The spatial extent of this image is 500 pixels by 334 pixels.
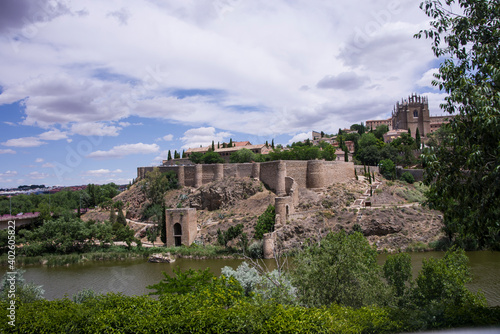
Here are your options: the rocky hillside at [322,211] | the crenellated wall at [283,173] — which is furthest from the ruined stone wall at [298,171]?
the rocky hillside at [322,211]

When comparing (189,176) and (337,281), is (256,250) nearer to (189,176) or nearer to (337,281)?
(337,281)

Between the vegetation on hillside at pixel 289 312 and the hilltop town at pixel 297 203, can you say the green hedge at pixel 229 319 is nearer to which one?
the vegetation on hillside at pixel 289 312

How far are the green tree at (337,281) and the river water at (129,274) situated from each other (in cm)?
822

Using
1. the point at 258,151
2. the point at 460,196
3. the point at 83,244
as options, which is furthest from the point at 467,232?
the point at 258,151

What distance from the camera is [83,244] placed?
30750 mm

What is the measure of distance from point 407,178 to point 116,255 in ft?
120

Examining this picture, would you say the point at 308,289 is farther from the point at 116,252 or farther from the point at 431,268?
the point at 116,252

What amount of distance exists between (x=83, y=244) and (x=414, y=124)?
75254 mm

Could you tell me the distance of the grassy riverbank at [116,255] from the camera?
90.7ft

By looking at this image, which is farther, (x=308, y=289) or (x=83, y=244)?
(x=83, y=244)

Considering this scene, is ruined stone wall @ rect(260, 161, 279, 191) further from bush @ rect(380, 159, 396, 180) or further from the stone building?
the stone building

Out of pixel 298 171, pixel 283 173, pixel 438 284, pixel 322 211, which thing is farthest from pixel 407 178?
pixel 438 284

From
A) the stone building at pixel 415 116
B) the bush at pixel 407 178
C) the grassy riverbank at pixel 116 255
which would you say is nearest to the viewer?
the grassy riverbank at pixel 116 255

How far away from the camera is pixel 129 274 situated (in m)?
23.3
